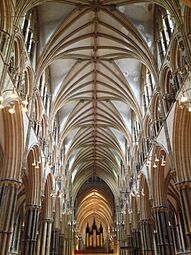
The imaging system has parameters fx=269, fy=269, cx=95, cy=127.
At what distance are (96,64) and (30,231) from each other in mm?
13917

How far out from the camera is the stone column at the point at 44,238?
821 inches

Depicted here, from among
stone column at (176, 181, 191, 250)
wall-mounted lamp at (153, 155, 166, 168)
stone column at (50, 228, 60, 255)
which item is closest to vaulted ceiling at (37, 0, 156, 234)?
wall-mounted lamp at (153, 155, 166, 168)

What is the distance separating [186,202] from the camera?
12.9 m

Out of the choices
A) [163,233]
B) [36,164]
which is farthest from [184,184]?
[36,164]

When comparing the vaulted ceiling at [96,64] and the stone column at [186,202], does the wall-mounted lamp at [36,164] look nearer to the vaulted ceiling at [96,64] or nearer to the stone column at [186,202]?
the vaulted ceiling at [96,64]

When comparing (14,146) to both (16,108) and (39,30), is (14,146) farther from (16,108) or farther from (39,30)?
(39,30)

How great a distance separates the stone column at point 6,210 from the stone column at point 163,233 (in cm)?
895

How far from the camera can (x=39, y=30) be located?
18.7 metres

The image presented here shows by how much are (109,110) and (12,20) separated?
53.7ft

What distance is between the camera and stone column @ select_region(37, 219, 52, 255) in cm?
2086

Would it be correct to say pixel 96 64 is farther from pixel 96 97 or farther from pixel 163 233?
pixel 163 233

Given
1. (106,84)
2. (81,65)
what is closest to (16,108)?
(81,65)

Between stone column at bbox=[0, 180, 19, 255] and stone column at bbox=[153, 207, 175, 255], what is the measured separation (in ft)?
29.4

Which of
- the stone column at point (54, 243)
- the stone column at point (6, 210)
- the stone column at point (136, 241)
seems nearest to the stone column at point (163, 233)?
the stone column at point (136, 241)
